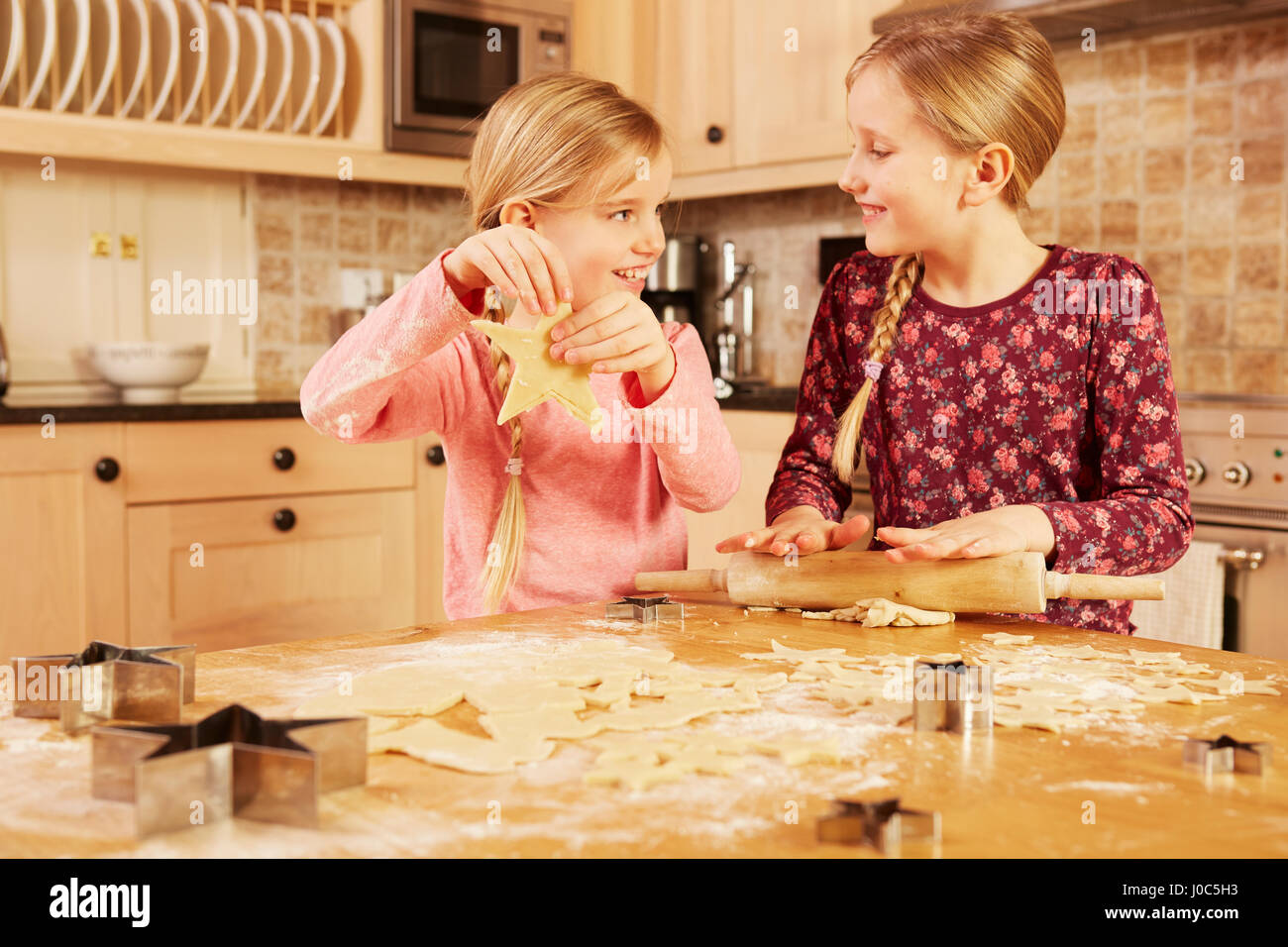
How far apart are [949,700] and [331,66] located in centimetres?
274

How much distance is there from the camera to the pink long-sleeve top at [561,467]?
1.32 meters

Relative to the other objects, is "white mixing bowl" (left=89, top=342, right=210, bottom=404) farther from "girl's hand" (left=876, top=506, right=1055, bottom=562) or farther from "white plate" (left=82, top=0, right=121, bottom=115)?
"girl's hand" (left=876, top=506, right=1055, bottom=562)

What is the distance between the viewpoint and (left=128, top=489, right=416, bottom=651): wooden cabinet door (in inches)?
103

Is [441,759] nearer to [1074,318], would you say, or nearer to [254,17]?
[1074,318]

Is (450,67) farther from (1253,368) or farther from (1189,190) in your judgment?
(1253,368)

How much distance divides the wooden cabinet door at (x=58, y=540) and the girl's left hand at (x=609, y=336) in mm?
1702

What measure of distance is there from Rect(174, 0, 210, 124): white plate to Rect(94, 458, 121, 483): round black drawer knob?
855 mm

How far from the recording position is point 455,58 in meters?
3.12

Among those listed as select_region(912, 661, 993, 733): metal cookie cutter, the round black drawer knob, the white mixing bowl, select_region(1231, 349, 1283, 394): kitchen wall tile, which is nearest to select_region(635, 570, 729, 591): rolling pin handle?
select_region(912, 661, 993, 733): metal cookie cutter

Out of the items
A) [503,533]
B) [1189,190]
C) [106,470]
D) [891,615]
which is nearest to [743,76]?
[1189,190]

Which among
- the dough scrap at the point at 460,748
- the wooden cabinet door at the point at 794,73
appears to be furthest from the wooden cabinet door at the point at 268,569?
the dough scrap at the point at 460,748

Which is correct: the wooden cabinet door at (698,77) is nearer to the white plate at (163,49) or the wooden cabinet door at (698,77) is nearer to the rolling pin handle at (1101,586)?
the white plate at (163,49)
